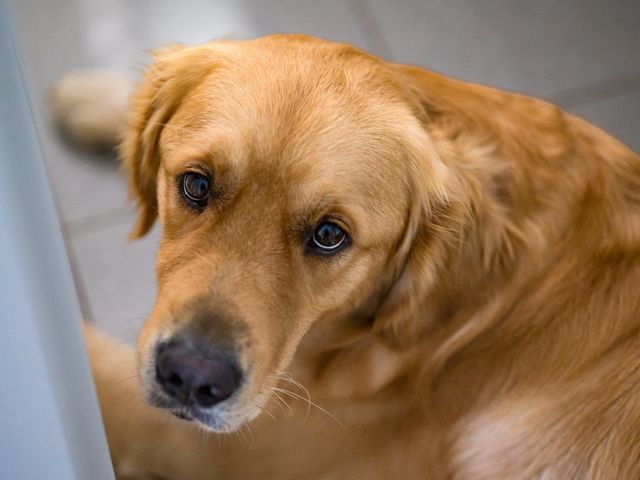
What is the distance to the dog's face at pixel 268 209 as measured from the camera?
1187mm

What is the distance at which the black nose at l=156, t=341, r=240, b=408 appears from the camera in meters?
1.15

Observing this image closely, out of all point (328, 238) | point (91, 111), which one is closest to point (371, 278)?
point (328, 238)

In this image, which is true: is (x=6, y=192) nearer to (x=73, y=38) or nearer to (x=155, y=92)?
(x=155, y=92)

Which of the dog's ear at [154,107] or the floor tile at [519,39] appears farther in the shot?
the floor tile at [519,39]

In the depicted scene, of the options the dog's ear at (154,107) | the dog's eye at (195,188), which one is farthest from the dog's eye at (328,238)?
the dog's ear at (154,107)

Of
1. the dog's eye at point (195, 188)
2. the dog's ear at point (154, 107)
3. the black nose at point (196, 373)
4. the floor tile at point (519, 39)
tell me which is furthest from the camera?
the floor tile at point (519, 39)

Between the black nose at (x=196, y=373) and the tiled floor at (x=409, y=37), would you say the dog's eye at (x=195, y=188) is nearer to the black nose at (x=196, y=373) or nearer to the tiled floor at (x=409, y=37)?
the black nose at (x=196, y=373)

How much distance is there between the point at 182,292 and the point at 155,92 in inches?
18.6

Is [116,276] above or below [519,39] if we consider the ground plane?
below

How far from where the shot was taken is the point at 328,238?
126 cm

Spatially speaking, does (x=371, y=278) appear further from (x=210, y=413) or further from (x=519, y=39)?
(x=519, y=39)

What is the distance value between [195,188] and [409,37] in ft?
4.97

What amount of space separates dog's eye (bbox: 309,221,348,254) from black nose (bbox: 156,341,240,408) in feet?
0.80

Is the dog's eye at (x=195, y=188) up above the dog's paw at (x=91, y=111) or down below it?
above
